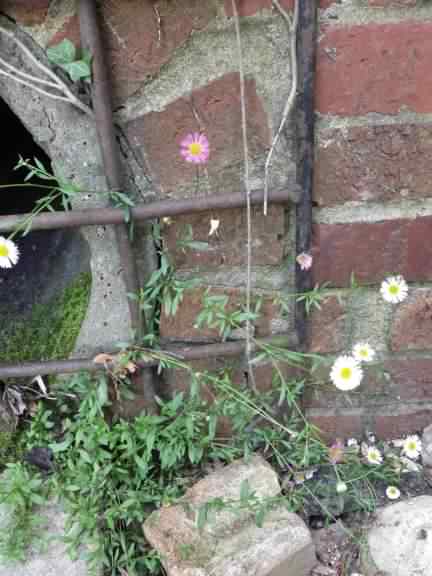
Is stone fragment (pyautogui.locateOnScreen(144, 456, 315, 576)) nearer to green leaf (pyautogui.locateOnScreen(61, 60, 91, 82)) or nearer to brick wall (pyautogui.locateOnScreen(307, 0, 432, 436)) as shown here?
brick wall (pyautogui.locateOnScreen(307, 0, 432, 436))

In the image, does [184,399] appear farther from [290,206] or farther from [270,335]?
[290,206]

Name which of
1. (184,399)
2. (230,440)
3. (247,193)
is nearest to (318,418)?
(230,440)

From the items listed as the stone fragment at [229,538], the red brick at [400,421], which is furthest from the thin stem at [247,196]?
the red brick at [400,421]

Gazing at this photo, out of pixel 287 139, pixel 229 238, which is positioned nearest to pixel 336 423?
pixel 229 238

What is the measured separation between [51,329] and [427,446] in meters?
0.92

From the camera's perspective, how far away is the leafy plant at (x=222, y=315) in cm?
108

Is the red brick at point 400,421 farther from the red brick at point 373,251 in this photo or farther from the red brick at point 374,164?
the red brick at point 374,164

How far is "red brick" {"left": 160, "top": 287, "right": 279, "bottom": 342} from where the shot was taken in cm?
113

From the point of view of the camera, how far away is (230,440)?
4.07 ft

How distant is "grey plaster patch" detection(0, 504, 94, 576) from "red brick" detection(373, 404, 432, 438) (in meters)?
0.72

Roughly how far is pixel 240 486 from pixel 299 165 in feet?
2.15

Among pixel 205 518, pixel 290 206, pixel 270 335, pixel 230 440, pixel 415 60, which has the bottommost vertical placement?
pixel 205 518

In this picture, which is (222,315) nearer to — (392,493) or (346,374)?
(346,374)

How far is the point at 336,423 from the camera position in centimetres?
128
